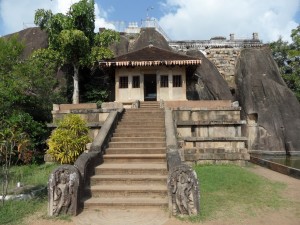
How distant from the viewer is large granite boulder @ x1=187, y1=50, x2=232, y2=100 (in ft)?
81.2

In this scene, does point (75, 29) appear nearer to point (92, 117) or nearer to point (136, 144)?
point (92, 117)

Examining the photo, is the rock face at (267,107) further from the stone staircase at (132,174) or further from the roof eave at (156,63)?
the stone staircase at (132,174)

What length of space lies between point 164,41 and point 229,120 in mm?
17634

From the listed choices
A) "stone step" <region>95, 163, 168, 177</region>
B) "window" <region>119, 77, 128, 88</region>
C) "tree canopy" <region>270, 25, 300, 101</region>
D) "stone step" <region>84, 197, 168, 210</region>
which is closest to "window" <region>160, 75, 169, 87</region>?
"window" <region>119, 77, 128, 88</region>

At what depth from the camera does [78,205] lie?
19.6ft

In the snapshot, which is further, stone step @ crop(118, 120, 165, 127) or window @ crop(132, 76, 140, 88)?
window @ crop(132, 76, 140, 88)

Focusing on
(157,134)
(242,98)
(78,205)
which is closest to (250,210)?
(78,205)

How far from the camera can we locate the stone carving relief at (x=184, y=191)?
Answer: 5.61m

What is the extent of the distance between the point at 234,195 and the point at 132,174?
248cm

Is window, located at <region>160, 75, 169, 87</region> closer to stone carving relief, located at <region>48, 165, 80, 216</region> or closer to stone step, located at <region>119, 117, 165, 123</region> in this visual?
stone step, located at <region>119, 117, 165, 123</region>

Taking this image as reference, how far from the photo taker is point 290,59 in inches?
1272

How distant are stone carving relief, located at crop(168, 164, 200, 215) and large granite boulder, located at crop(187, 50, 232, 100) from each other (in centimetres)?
1864

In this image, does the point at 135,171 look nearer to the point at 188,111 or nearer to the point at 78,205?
the point at 78,205

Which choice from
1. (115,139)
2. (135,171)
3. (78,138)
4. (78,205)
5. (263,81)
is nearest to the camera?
(78,205)
